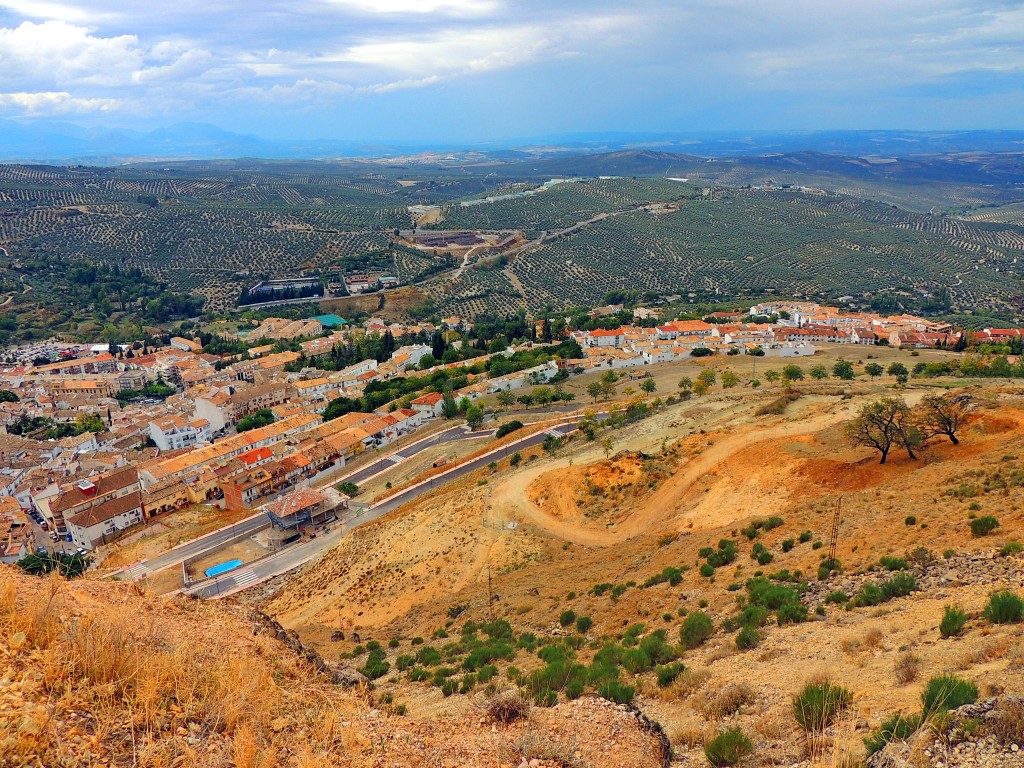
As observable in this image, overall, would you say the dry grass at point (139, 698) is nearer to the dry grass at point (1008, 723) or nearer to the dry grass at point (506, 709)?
the dry grass at point (506, 709)

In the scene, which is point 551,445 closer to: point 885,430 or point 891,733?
point 885,430

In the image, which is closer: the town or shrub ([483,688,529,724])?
shrub ([483,688,529,724])

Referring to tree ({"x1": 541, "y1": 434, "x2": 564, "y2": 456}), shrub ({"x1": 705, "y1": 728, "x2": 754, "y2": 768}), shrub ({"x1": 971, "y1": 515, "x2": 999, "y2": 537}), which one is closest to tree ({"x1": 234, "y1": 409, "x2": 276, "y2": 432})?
tree ({"x1": 541, "y1": 434, "x2": 564, "y2": 456})

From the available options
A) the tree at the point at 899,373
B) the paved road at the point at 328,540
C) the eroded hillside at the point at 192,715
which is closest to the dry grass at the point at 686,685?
the eroded hillside at the point at 192,715

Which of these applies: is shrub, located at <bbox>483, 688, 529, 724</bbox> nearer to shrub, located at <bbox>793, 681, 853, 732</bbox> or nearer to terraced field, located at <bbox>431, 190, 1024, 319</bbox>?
shrub, located at <bbox>793, 681, 853, 732</bbox>

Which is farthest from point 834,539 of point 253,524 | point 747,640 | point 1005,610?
point 253,524

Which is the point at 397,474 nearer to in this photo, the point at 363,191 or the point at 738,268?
the point at 738,268

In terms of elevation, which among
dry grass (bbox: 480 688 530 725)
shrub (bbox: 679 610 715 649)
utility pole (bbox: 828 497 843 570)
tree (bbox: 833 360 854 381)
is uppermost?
dry grass (bbox: 480 688 530 725)
